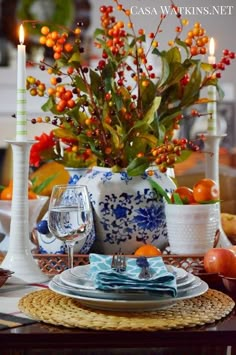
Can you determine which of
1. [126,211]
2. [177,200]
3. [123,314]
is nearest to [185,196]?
[177,200]

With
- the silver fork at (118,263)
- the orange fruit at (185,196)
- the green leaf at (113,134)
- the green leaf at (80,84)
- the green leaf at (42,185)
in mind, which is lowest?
the silver fork at (118,263)

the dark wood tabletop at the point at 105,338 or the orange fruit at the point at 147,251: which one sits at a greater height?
the orange fruit at the point at 147,251

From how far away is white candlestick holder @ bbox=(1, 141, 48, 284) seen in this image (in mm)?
1491

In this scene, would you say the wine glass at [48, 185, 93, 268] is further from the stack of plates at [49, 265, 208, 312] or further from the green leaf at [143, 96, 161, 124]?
the green leaf at [143, 96, 161, 124]

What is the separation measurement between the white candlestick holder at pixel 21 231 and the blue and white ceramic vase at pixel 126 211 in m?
0.21

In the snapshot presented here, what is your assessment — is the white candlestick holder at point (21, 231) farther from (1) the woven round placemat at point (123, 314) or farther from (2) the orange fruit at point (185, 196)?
(2) the orange fruit at point (185, 196)

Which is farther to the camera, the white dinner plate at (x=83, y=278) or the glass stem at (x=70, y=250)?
the glass stem at (x=70, y=250)

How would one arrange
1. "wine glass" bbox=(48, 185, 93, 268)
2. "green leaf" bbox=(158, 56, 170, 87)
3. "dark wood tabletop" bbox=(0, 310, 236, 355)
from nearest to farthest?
"dark wood tabletop" bbox=(0, 310, 236, 355) → "wine glass" bbox=(48, 185, 93, 268) → "green leaf" bbox=(158, 56, 170, 87)

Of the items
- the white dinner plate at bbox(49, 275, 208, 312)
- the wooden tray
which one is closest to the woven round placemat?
the white dinner plate at bbox(49, 275, 208, 312)

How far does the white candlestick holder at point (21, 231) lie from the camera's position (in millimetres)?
1491

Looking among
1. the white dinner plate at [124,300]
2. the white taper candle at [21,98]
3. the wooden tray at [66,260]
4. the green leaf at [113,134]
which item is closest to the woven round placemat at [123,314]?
the white dinner plate at [124,300]

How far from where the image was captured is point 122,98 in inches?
66.1

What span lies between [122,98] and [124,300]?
0.60 metres

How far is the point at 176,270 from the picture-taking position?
1.35m
